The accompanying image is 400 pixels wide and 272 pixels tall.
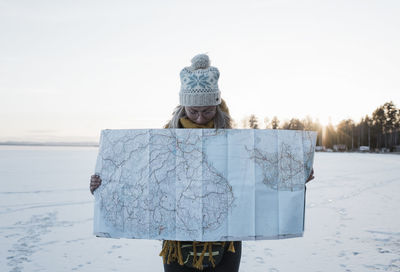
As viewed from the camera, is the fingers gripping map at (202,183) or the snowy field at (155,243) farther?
the snowy field at (155,243)

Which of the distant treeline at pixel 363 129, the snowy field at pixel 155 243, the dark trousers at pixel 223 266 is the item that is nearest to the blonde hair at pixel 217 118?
the dark trousers at pixel 223 266

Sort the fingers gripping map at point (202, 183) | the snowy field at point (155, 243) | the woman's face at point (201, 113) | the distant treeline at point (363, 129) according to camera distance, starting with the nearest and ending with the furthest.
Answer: the fingers gripping map at point (202, 183) → the woman's face at point (201, 113) → the snowy field at point (155, 243) → the distant treeline at point (363, 129)

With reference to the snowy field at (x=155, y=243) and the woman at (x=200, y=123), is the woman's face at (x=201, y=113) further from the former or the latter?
the snowy field at (x=155, y=243)

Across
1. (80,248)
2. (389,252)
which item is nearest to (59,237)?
(80,248)

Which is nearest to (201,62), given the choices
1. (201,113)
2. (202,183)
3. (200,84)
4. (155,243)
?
(200,84)

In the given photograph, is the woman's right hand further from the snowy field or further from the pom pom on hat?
the snowy field

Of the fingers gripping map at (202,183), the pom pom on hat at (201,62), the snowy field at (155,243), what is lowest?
the snowy field at (155,243)

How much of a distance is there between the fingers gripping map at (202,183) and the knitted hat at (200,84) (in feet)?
0.67

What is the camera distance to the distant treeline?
58.4 meters

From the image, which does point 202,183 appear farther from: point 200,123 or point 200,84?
point 200,84

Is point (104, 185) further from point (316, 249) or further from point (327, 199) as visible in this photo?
point (327, 199)

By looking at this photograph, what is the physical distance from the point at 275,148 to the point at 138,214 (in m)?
0.88

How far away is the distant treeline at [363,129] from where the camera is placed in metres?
58.4

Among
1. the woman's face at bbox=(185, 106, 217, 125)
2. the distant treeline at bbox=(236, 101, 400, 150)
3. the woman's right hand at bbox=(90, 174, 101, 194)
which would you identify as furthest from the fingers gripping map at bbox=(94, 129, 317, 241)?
the distant treeline at bbox=(236, 101, 400, 150)
